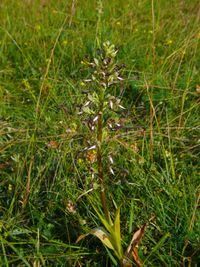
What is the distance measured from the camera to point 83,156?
2082 mm

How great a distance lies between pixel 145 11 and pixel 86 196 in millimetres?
2448

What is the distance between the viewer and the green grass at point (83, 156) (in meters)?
1.90

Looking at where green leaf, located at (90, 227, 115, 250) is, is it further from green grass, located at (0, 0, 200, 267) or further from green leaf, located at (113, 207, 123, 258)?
green grass, located at (0, 0, 200, 267)

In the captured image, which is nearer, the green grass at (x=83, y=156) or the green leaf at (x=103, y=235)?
the green leaf at (x=103, y=235)

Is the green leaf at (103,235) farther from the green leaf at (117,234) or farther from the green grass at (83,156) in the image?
the green grass at (83,156)

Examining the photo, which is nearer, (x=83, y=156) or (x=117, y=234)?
(x=117, y=234)

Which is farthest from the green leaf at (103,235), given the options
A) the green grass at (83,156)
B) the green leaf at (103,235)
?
the green grass at (83,156)

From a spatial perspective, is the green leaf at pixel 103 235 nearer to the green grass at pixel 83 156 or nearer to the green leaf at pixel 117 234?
the green leaf at pixel 117 234

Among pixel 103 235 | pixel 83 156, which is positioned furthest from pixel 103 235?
pixel 83 156

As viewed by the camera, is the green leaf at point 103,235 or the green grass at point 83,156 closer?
the green leaf at point 103,235

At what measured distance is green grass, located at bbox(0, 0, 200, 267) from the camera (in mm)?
1896

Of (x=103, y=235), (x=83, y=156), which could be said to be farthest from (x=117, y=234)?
(x=83, y=156)

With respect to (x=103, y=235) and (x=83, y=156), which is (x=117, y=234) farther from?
(x=83, y=156)

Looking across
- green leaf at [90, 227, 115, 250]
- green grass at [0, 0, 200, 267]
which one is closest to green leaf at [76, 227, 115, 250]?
green leaf at [90, 227, 115, 250]
